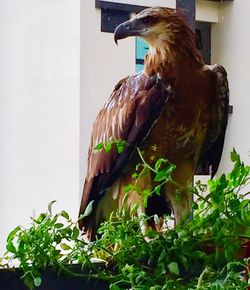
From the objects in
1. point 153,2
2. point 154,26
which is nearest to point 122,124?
point 154,26

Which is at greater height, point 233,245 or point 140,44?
point 140,44

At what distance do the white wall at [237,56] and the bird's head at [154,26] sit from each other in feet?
0.71

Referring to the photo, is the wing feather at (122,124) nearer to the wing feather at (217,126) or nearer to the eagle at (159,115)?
the eagle at (159,115)

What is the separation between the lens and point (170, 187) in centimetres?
104

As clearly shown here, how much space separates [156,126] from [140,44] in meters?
0.18

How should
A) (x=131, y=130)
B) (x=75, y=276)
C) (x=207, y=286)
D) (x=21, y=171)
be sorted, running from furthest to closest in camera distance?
(x=21, y=171), (x=131, y=130), (x=75, y=276), (x=207, y=286)

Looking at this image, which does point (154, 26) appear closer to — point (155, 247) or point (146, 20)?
point (146, 20)

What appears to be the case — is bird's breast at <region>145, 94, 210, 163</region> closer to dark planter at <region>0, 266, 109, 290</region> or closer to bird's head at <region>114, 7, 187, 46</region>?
bird's head at <region>114, 7, 187, 46</region>

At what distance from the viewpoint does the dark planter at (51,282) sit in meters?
0.74

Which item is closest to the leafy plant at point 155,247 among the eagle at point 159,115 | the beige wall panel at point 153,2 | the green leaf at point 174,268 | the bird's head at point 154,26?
the green leaf at point 174,268

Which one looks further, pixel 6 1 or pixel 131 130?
pixel 6 1

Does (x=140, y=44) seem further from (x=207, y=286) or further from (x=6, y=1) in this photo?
(x=207, y=286)

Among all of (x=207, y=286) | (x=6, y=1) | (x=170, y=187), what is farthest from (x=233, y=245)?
(x=6, y=1)

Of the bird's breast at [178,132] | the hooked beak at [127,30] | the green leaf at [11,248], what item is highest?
the hooked beak at [127,30]
